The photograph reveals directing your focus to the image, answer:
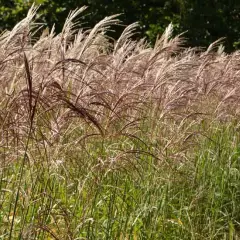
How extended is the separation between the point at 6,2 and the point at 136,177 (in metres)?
15.8

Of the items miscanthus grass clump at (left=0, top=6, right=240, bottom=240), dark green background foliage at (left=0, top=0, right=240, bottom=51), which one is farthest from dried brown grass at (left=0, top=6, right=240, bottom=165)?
dark green background foliage at (left=0, top=0, right=240, bottom=51)

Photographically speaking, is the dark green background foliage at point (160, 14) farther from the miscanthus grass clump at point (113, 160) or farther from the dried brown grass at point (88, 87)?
the miscanthus grass clump at point (113, 160)

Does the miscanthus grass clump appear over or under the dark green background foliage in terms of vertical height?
over

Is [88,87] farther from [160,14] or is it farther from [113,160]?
[160,14]

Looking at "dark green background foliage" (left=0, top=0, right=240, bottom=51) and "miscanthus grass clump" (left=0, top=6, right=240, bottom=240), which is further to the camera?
"dark green background foliage" (left=0, top=0, right=240, bottom=51)

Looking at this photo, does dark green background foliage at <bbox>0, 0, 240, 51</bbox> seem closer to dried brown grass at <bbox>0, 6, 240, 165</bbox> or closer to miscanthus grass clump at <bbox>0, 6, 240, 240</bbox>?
dried brown grass at <bbox>0, 6, 240, 165</bbox>

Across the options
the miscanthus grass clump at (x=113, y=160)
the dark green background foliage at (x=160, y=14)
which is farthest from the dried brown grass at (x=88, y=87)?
the dark green background foliage at (x=160, y=14)

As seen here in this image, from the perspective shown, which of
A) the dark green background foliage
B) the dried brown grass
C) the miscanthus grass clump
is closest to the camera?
the dried brown grass

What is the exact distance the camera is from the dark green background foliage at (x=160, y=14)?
1861 centimetres

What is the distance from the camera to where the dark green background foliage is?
733 inches

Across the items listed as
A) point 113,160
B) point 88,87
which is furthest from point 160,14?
point 113,160

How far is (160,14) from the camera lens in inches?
811

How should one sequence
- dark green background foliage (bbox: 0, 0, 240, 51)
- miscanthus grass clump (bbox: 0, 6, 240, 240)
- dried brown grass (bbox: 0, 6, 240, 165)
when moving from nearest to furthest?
dried brown grass (bbox: 0, 6, 240, 165), miscanthus grass clump (bbox: 0, 6, 240, 240), dark green background foliage (bbox: 0, 0, 240, 51)

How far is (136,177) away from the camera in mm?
3936
